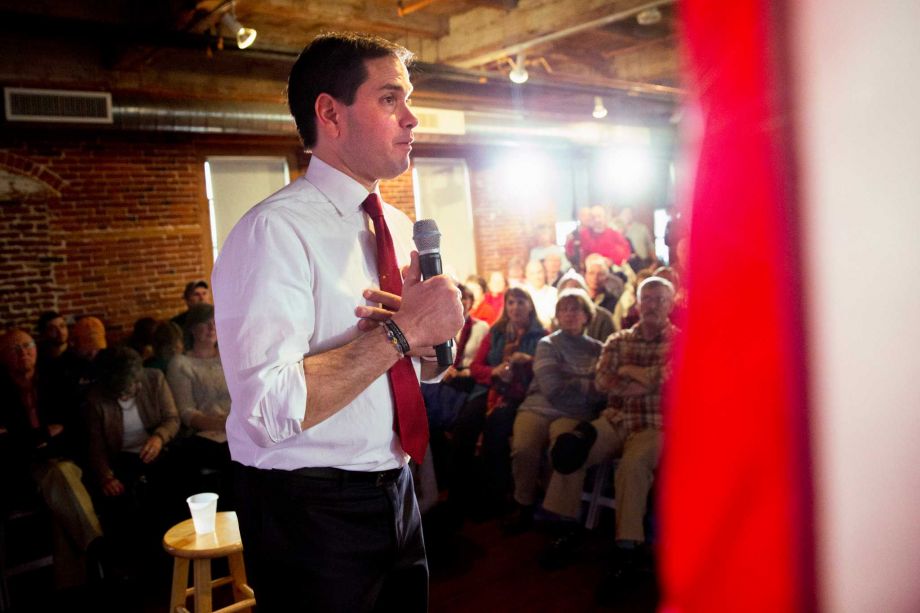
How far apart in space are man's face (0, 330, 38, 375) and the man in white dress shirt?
10.7ft

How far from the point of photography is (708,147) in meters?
0.49

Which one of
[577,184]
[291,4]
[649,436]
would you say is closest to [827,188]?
[649,436]

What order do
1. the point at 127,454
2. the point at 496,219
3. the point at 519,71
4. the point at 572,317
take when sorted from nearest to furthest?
1. the point at 127,454
2. the point at 572,317
3. the point at 519,71
4. the point at 496,219

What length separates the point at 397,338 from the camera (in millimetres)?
1104

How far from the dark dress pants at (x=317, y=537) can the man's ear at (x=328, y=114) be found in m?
0.60

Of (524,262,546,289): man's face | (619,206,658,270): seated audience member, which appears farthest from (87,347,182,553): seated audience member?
(619,206,658,270): seated audience member

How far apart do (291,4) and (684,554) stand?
657 centimetres

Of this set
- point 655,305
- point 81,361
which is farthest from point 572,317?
point 81,361

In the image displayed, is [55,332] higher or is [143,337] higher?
[55,332]

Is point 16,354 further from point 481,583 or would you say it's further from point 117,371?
point 481,583

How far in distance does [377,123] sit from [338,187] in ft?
0.43

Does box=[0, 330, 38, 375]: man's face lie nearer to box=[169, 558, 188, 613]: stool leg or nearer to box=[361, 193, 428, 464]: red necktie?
box=[169, 558, 188, 613]: stool leg

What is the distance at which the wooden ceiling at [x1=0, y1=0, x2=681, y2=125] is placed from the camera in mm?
5402

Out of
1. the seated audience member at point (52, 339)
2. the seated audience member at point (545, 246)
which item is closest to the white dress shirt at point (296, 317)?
the seated audience member at point (52, 339)
